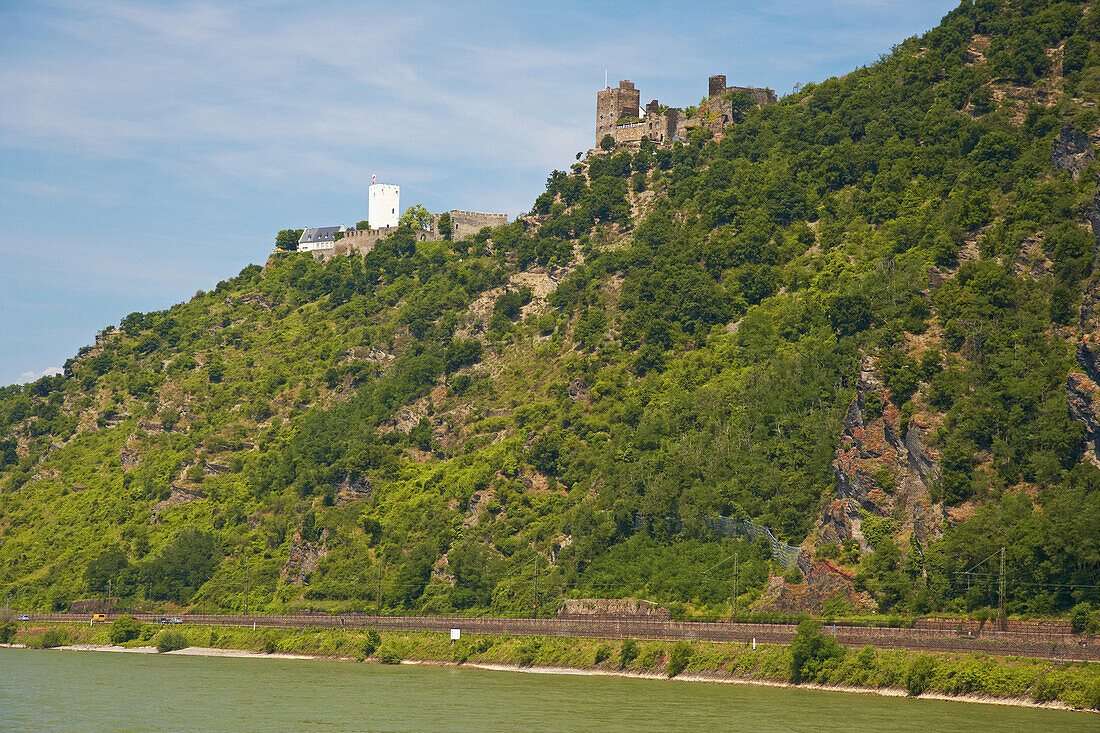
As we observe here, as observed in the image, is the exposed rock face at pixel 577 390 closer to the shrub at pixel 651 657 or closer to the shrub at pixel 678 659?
the shrub at pixel 651 657

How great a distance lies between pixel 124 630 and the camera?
12331 cm

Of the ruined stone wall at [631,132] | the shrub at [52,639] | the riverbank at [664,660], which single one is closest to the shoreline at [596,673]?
the riverbank at [664,660]

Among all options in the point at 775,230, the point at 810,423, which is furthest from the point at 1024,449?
the point at 775,230

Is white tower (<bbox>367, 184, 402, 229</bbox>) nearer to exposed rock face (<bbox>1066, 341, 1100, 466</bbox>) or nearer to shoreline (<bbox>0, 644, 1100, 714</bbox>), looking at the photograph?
shoreline (<bbox>0, 644, 1100, 714</bbox>)

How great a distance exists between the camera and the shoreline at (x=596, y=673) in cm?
7075

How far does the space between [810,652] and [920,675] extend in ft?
26.2

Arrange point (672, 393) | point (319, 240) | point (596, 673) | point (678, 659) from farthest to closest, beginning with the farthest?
point (319, 240) → point (672, 393) → point (596, 673) → point (678, 659)

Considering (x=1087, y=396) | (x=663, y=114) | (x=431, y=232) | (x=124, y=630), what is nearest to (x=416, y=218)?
(x=431, y=232)

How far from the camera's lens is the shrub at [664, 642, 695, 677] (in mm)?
87000

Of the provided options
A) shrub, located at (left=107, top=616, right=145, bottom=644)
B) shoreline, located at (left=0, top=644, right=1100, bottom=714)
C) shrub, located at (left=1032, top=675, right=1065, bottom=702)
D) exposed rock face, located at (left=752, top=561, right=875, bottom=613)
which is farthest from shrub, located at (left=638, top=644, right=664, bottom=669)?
shrub, located at (left=107, top=616, right=145, bottom=644)

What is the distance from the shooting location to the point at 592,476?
11956 centimetres

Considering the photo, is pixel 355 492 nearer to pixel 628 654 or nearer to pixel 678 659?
pixel 628 654

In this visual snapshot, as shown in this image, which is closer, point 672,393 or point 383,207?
point 672,393

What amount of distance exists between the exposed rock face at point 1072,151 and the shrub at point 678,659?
54.8m
